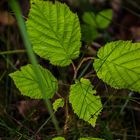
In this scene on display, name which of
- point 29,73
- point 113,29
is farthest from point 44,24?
point 113,29

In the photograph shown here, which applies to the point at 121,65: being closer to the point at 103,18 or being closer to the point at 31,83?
the point at 31,83

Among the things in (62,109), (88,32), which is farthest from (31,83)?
(88,32)

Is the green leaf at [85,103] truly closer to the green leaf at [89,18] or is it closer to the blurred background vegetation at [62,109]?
the blurred background vegetation at [62,109]

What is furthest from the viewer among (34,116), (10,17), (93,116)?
(10,17)

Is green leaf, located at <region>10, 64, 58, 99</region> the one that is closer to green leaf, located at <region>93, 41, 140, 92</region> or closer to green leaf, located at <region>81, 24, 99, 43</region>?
green leaf, located at <region>93, 41, 140, 92</region>

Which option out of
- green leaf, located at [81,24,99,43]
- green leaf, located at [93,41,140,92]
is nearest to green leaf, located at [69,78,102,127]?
green leaf, located at [93,41,140,92]

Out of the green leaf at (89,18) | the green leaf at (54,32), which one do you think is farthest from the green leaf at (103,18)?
the green leaf at (54,32)

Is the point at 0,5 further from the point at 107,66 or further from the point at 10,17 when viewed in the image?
the point at 107,66
